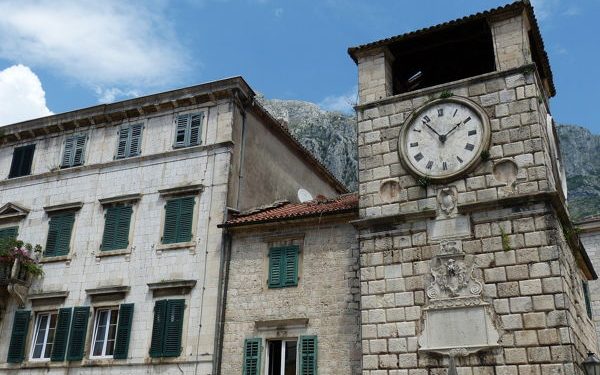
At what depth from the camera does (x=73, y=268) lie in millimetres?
19406

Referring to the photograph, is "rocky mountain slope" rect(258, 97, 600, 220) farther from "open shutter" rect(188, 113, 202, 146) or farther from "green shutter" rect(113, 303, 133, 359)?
"green shutter" rect(113, 303, 133, 359)

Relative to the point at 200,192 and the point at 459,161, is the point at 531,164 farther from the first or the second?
the point at 200,192

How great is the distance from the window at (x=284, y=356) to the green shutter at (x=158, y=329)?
2.60 meters

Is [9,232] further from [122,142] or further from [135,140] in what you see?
[135,140]

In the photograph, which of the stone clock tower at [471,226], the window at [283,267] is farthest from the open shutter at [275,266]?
the stone clock tower at [471,226]

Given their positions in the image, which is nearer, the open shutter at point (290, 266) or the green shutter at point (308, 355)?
the green shutter at point (308, 355)

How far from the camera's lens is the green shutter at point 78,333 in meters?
18.1

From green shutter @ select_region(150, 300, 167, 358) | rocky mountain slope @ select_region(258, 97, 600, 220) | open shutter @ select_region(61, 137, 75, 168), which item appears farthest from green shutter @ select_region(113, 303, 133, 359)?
rocky mountain slope @ select_region(258, 97, 600, 220)

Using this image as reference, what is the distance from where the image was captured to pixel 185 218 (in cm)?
1853

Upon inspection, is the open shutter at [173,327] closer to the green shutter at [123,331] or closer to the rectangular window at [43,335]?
the green shutter at [123,331]

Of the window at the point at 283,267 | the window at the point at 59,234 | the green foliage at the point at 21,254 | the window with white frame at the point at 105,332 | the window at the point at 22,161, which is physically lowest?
the window with white frame at the point at 105,332

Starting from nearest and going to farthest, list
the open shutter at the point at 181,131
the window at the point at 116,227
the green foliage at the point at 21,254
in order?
1. the window at the point at 116,227
2. the green foliage at the point at 21,254
3. the open shutter at the point at 181,131

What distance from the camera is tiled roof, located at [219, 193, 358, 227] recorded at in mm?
16469

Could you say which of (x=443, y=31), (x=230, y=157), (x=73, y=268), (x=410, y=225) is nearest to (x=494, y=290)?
(x=410, y=225)
